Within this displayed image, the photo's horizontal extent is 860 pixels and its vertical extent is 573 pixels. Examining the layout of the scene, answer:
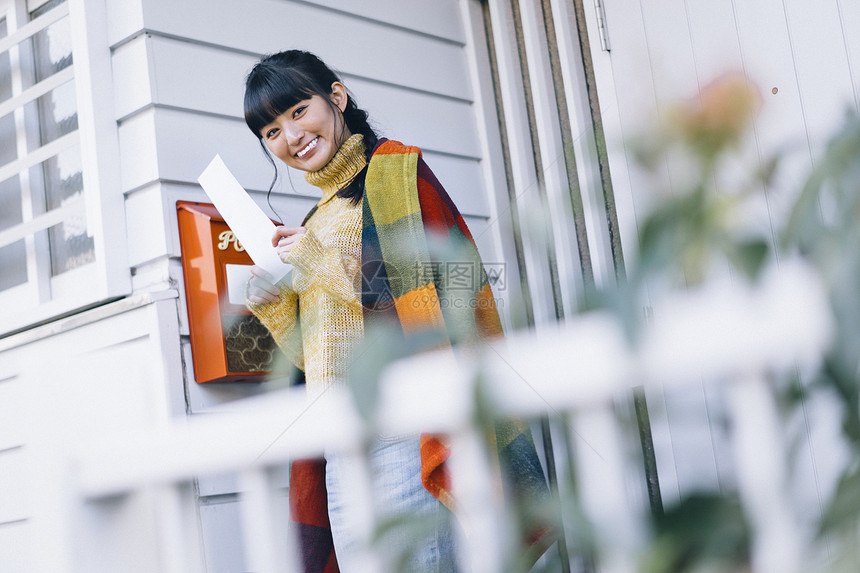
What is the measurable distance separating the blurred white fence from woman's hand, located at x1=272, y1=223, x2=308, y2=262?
2.17 ft

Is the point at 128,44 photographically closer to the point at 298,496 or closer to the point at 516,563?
the point at 298,496

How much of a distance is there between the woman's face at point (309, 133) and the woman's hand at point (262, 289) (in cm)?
23

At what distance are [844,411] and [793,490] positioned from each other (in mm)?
Answer: 45

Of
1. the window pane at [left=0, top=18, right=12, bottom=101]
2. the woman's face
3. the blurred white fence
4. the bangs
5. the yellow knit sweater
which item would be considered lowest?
the blurred white fence

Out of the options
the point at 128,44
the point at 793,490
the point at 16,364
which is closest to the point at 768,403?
the point at 793,490

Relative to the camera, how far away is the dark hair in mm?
1685

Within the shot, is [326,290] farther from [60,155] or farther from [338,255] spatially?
[60,155]

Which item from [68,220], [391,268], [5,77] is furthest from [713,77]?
[5,77]

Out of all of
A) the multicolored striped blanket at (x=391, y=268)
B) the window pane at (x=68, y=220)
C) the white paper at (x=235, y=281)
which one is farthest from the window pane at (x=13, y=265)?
the multicolored striped blanket at (x=391, y=268)

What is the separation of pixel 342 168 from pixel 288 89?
18cm

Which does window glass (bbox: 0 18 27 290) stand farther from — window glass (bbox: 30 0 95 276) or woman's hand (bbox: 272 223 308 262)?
woman's hand (bbox: 272 223 308 262)

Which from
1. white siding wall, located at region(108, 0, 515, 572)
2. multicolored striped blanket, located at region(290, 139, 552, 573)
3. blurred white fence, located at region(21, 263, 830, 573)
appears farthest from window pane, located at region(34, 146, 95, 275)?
blurred white fence, located at region(21, 263, 830, 573)

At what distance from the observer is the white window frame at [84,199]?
6.34 ft

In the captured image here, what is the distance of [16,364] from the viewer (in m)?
2.12
